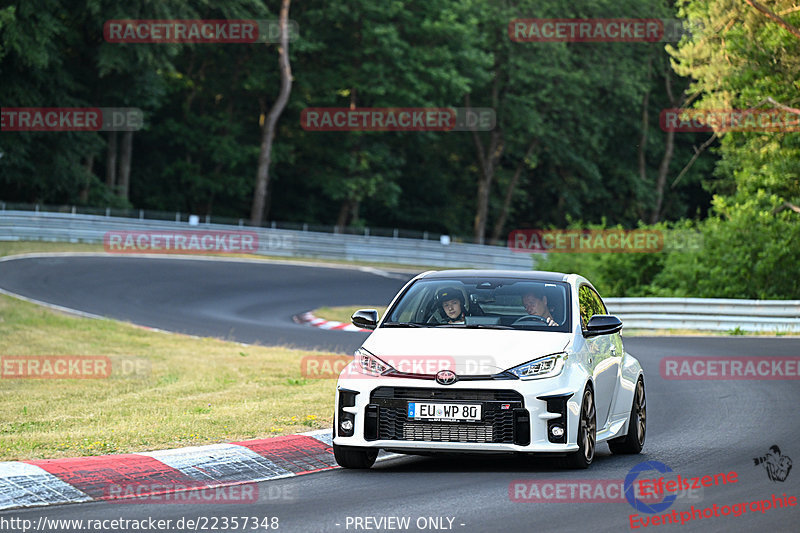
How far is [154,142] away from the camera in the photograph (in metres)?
62.9

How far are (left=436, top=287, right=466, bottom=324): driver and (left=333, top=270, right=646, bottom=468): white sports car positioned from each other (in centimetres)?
2

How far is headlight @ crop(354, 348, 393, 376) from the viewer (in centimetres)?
922

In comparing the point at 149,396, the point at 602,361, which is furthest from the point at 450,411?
the point at 149,396

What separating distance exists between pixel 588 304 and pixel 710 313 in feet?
58.8

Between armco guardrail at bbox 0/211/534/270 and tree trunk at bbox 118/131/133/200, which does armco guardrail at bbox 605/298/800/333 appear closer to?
armco guardrail at bbox 0/211/534/270

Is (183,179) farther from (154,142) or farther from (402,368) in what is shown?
(402,368)

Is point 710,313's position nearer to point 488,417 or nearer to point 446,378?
point 488,417

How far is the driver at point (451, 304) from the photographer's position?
10.1 meters

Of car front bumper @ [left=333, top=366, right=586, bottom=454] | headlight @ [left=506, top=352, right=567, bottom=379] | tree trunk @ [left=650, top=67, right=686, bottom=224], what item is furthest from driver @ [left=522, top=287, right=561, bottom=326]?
tree trunk @ [left=650, top=67, right=686, bottom=224]

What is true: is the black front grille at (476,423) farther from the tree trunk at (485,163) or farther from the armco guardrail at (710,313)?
the tree trunk at (485,163)

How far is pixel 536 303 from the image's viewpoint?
10141mm

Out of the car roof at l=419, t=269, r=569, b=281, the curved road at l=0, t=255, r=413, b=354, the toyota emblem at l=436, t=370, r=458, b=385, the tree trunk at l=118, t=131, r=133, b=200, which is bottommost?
the curved road at l=0, t=255, r=413, b=354

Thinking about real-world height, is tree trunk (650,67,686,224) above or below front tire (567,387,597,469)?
above

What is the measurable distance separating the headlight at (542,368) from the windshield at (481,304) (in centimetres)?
69
